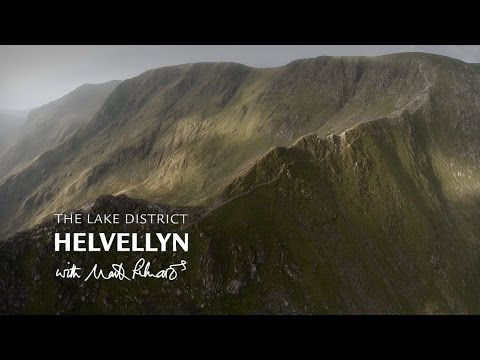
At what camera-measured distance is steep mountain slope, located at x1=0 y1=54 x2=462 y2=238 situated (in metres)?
134

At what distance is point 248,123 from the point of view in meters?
167

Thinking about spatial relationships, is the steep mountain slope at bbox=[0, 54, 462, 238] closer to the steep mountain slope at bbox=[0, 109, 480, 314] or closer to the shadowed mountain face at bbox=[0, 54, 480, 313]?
the shadowed mountain face at bbox=[0, 54, 480, 313]

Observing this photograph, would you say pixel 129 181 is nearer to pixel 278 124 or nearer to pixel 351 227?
pixel 278 124

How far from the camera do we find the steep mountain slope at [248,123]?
134m

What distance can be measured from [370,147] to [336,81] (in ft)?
270

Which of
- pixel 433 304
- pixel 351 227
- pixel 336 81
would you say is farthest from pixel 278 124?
pixel 433 304

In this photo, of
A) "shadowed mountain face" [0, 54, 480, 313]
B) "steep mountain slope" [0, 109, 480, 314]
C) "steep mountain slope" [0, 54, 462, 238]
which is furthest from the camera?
"steep mountain slope" [0, 54, 462, 238]
